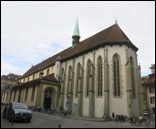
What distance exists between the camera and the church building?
83.6ft

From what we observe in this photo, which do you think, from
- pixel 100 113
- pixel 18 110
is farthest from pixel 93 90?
pixel 18 110

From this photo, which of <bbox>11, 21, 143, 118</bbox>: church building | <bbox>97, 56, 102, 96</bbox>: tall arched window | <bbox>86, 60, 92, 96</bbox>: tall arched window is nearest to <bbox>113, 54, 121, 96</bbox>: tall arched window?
<bbox>11, 21, 143, 118</bbox>: church building

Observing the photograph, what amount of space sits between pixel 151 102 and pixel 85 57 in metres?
21.6

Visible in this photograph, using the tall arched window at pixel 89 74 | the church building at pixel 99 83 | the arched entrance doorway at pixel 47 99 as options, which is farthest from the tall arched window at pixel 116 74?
the arched entrance doorway at pixel 47 99

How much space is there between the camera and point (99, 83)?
28.0 meters

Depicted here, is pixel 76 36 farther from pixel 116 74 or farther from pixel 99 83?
pixel 116 74

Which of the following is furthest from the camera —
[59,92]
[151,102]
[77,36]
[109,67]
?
[77,36]

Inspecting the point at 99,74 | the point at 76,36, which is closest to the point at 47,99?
the point at 99,74

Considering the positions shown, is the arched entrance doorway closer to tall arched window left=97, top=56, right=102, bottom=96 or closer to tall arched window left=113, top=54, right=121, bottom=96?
tall arched window left=97, top=56, right=102, bottom=96

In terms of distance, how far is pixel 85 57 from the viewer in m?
32.3

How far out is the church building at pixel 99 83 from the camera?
25494 millimetres

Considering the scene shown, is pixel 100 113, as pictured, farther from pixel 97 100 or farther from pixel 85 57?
pixel 85 57

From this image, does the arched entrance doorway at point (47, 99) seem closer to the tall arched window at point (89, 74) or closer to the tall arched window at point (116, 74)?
the tall arched window at point (89, 74)

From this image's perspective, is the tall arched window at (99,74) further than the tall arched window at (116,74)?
Yes
